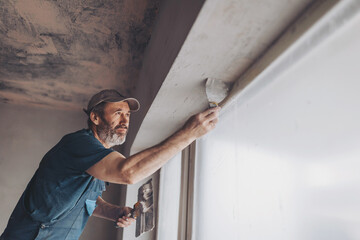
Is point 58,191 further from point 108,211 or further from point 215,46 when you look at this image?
point 215,46

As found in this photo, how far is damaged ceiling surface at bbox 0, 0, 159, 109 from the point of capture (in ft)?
5.62

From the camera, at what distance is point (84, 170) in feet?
3.78

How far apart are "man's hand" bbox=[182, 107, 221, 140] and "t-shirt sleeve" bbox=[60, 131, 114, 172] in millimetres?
342

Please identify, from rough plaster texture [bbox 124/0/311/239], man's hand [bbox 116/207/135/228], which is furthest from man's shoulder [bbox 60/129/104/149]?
man's hand [bbox 116/207/135/228]

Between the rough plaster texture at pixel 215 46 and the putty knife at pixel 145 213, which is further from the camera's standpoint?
the putty knife at pixel 145 213

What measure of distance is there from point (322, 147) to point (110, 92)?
1307mm

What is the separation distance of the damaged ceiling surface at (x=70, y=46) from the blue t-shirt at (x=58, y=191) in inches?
34.6

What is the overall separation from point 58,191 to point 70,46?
1.26 metres

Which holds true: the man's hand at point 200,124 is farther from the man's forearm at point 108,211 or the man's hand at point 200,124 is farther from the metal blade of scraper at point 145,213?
the man's forearm at point 108,211

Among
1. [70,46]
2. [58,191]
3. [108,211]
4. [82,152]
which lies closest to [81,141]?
[82,152]

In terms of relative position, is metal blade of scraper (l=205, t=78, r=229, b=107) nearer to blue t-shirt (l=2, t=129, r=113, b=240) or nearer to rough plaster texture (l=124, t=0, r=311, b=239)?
rough plaster texture (l=124, t=0, r=311, b=239)

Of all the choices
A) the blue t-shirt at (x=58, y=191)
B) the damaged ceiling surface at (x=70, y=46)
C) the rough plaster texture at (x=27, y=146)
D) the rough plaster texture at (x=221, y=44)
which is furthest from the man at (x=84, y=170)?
the rough plaster texture at (x=27, y=146)

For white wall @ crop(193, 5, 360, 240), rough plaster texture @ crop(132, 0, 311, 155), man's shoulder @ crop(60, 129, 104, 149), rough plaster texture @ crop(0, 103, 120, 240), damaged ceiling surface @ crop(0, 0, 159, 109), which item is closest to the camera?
white wall @ crop(193, 5, 360, 240)

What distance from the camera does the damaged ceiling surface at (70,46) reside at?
1.71m
